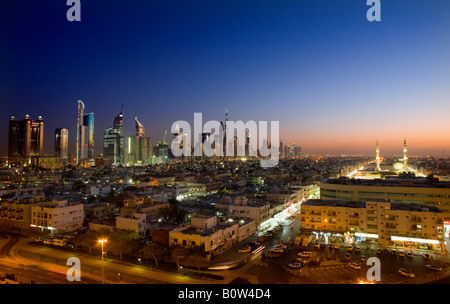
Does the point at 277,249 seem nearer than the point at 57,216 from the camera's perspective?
Yes

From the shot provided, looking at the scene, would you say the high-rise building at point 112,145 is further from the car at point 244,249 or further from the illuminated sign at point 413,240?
the illuminated sign at point 413,240

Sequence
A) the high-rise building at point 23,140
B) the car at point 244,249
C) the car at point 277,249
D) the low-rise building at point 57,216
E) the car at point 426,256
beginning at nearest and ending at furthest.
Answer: the car at point 426,256, the car at point 277,249, the car at point 244,249, the low-rise building at point 57,216, the high-rise building at point 23,140

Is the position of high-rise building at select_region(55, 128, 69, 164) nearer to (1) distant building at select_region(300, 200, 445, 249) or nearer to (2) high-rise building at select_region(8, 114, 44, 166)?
(2) high-rise building at select_region(8, 114, 44, 166)

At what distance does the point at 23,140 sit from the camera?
5741 centimetres

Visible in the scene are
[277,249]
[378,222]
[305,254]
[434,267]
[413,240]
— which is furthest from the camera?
[378,222]

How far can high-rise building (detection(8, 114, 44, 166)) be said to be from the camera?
187 ft

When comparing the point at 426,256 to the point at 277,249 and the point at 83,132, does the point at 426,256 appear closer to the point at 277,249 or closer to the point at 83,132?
the point at 277,249

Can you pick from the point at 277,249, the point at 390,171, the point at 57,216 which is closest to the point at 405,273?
the point at 277,249

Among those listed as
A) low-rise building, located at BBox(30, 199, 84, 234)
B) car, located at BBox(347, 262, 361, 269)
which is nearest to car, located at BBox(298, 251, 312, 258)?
car, located at BBox(347, 262, 361, 269)

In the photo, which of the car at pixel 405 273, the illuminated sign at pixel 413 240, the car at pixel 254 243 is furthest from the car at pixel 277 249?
the illuminated sign at pixel 413 240

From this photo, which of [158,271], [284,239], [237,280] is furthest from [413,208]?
[158,271]

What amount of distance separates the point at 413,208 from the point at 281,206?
5.73 metres

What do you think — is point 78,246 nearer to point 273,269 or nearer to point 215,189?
point 273,269

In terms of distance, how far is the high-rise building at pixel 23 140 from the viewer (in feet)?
187
